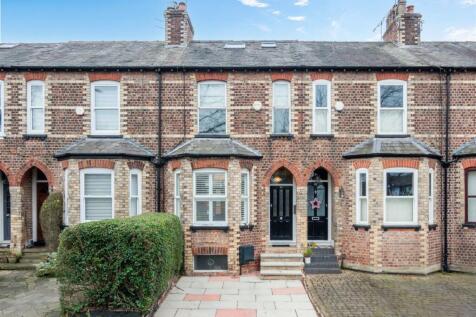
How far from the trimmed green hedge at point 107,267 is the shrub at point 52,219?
4.99 metres

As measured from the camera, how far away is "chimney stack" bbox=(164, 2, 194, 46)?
15.1 meters

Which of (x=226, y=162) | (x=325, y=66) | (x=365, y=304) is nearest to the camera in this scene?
(x=365, y=304)

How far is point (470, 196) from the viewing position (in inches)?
484

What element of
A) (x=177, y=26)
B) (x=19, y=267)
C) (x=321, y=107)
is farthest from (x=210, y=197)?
(x=177, y=26)

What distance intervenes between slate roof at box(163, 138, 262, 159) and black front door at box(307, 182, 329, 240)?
2.80m

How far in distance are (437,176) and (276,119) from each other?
5960mm

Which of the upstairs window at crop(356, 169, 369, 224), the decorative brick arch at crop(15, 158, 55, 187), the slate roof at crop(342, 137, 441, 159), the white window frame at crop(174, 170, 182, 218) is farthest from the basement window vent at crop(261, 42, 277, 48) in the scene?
the decorative brick arch at crop(15, 158, 55, 187)

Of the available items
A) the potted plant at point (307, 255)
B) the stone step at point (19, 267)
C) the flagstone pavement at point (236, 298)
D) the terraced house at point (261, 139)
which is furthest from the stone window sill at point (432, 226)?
the stone step at point (19, 267)

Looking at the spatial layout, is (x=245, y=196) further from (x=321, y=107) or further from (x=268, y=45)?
(x=268, y=45)

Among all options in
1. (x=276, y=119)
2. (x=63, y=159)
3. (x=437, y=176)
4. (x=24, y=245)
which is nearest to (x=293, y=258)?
(x=276, y=119)

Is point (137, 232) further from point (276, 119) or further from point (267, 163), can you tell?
point (276, 119)

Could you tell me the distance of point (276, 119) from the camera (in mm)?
13008

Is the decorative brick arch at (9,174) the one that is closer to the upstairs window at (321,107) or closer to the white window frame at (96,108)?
the white window frame at (96,108)

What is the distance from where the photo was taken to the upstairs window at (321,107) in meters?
12.9
